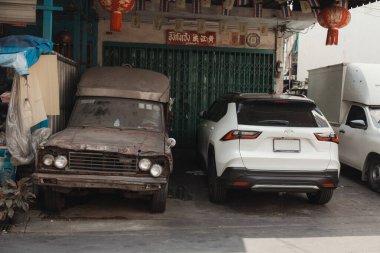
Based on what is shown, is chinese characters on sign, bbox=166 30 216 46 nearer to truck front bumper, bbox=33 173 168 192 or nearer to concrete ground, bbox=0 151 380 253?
concrete ground, bbox=0 151 380 253

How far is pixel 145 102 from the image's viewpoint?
734 cm

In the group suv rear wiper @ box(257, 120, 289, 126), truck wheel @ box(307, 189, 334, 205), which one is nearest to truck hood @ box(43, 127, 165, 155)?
suv rear wiper @ box(257, 120, 289, 126)

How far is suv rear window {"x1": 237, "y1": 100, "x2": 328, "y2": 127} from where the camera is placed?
646 cm

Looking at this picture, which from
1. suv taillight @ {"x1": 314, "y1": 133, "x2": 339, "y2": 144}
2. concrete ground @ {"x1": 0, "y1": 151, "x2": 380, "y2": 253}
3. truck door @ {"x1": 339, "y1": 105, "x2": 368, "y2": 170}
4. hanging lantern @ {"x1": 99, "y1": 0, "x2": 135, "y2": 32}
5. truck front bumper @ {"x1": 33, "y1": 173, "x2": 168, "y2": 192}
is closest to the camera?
concrete ground @ {"x1": 0, "y1": 151, "x2": 380, "y2": 253}

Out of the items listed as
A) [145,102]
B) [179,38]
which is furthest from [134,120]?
[179,38]

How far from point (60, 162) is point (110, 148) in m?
0.66

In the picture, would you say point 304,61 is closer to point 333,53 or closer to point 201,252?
point 333,53

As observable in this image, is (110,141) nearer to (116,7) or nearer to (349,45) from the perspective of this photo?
(116,7)

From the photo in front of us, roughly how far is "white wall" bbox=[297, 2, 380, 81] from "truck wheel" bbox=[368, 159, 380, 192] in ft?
44.8

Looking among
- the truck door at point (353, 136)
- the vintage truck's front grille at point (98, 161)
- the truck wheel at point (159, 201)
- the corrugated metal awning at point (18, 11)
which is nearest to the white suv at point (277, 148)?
the truck wheel at point (159, 201)

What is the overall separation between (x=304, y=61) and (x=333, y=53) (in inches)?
61.1

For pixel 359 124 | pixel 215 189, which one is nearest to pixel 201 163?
pixel 215 189

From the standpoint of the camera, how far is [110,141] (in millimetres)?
5973

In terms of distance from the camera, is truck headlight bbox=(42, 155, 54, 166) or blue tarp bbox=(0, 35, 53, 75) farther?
blue tarp bbox=(0, 35, 53, 75)
